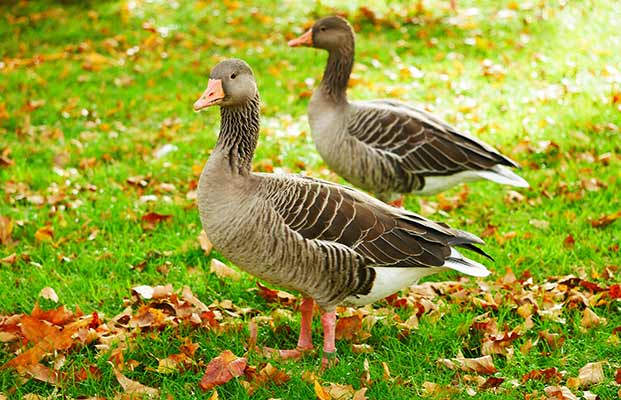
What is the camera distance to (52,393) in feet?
13.0

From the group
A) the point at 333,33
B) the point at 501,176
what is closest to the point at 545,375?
the point at 501,176

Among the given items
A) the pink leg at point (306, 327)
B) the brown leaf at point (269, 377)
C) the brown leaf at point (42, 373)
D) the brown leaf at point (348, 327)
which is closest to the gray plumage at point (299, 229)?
the pink leg at point (306, 327)

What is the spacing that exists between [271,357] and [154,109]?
5.55 metres

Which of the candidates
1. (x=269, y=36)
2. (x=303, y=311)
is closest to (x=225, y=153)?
(x=303, y=311)

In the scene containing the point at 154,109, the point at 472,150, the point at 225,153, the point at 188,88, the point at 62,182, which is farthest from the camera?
the point at 188,88

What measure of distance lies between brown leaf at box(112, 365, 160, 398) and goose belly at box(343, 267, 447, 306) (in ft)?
3.89

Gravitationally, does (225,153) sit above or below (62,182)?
above

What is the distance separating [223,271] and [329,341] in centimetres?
134

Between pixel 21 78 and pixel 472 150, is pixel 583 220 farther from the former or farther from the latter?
pixel 21 78

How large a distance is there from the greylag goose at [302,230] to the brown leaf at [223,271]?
1.08 m

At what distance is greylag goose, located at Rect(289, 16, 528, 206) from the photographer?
19.7ft

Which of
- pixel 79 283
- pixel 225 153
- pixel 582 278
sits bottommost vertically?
pixel 79 283

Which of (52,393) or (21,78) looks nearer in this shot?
(52,393)

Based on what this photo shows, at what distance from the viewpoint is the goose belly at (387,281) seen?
434 centimetres
